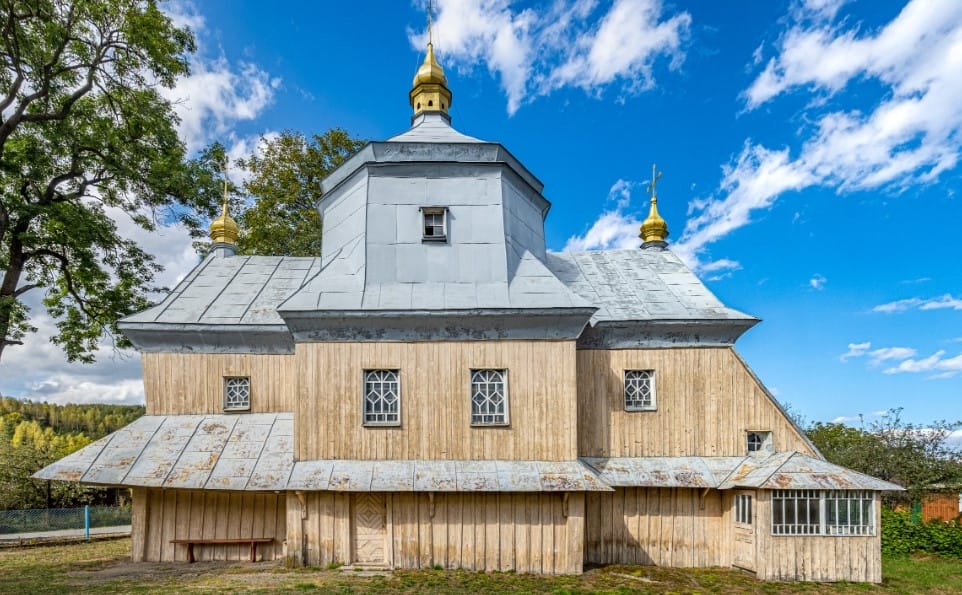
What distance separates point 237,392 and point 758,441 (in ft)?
39.3

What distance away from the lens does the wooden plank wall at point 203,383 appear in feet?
38.5

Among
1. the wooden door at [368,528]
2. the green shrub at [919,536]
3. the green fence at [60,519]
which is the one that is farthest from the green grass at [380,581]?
the green fence at [60,519]

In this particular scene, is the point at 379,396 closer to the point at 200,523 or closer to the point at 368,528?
the point at 368,528

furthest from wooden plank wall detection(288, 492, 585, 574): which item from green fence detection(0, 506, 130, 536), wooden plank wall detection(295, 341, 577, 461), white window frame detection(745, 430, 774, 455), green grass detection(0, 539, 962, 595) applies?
green fence detection(0, 506, 130, 536)

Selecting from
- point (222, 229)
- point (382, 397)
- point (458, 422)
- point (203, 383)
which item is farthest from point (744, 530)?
point (222, 229)

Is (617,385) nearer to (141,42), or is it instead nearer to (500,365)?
(500,365)

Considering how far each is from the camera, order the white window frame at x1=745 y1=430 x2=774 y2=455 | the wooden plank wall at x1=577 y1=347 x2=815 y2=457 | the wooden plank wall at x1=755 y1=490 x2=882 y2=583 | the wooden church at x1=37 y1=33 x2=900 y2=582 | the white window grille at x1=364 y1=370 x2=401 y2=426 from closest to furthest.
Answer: the wooden plank wall at x1=755 y1=490 x2=882 y2=583 < the wooden church at x1=37 y1=33 x2=900 y2=582 < the white window grille at x1=364 y1=370 x2=401 y2=426 < the wooden plank wall at x1=577 y1=347 x2=815 y2=457 < the white window frame at x1=745 y1=430 x2=774 y2=455

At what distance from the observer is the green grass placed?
872 cm

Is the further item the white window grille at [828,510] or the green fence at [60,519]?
the green fence at [60,519]

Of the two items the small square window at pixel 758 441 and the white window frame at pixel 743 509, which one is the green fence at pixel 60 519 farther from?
the small square window at pixel 758 441

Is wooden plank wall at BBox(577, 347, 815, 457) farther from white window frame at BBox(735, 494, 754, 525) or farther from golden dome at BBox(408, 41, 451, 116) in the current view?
golden dome at BBox(408, 41, 451, 116)

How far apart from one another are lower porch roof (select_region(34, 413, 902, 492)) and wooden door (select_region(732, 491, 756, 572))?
0.44m

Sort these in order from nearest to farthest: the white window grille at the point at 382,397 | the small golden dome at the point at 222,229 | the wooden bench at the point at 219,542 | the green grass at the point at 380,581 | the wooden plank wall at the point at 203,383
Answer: the green grass at the point at 380,581 < the white window grille at the point at 382,397 < the wooden bench at the point at 219,542 < the wooden plank wall at the point at 203,383 < the small golden dome at the point at 222,229

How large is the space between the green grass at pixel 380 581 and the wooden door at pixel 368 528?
0.54 metres
